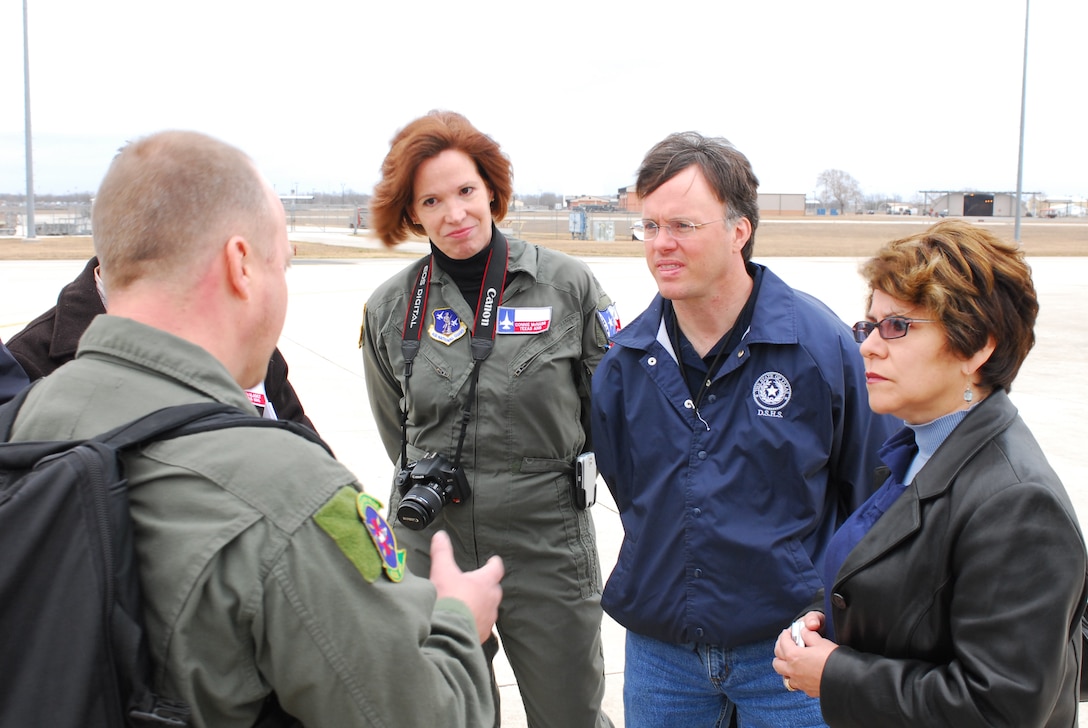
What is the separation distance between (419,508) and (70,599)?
165cm

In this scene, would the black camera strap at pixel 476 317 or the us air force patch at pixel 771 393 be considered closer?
the us air force patch at pixel 771 393

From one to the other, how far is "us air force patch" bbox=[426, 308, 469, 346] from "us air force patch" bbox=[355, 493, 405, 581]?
1.68m

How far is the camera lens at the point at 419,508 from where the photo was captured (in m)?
2.74

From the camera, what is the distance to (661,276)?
248cm

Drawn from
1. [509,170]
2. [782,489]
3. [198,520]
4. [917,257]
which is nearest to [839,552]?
[782,489]

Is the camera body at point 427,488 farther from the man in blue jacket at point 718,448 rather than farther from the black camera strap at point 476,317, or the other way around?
the man in blue jacket at point 718,448

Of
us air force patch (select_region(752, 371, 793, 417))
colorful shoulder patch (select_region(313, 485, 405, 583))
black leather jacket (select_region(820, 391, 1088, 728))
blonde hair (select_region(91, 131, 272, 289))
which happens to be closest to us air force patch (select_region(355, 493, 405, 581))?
colorful shoulder patch (select_region(313, 485, 405, 583))

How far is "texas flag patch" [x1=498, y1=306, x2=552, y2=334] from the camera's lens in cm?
304

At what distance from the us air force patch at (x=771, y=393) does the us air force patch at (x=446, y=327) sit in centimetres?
109

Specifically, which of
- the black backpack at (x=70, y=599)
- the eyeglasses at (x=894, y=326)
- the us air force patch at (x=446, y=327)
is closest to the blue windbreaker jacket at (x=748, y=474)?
the eyeglasses at (x=894, y=326)

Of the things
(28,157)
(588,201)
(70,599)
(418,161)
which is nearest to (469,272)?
(418,161)

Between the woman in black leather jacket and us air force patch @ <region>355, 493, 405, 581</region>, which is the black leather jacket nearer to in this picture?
the woman in black leather jacket

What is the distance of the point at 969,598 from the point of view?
5.33ft

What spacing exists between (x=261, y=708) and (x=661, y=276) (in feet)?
5.06
